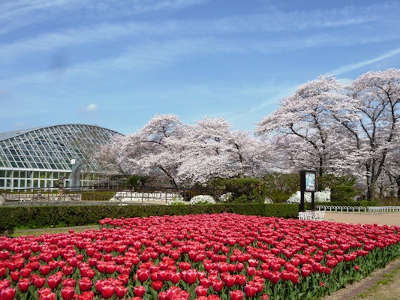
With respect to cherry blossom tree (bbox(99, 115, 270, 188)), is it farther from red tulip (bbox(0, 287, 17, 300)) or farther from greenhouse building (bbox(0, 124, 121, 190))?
red tulip (bbox(0, 287, 17, 300))

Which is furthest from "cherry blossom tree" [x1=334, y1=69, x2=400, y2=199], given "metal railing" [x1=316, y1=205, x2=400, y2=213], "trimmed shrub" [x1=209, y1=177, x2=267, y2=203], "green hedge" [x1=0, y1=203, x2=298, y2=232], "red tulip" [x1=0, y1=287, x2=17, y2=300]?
"red tulip" [x1=0, y1=287, x2=17, y2=300]

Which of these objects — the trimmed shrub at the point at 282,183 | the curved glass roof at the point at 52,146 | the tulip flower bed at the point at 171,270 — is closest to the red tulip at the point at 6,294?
the tulip flower bed at the point at 171,270

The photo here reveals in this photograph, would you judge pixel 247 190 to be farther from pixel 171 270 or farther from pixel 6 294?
pixel 6 294

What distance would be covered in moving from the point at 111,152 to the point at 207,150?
19.0 metres

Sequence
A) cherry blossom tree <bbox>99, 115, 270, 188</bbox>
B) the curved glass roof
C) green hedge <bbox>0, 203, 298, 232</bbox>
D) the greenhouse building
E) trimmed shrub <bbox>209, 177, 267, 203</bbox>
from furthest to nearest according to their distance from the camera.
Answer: the curved glass roof → the greenhouse building → cherry blossom tree <bbox>99, 115, 270, 188</bbox> → trimmed shrub <bbox>209, 177, 267, 203</bbox> → green hedge <bbox>0, 203, 298, 232</bbox>

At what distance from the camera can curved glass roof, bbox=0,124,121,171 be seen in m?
40.9

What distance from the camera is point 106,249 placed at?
545 centimetres

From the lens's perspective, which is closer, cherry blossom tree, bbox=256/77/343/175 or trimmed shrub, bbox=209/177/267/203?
trimmed shrub, bbox=209/177/267/203

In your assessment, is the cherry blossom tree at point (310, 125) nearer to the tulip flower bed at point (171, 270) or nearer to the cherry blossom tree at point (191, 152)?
the cherry blossom tree at point (191, 152)

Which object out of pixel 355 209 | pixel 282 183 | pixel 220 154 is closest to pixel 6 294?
pixel 355 209

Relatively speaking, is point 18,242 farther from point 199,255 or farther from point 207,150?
point 207,150

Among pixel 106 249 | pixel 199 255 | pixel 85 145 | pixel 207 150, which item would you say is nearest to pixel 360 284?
pixel 199 255

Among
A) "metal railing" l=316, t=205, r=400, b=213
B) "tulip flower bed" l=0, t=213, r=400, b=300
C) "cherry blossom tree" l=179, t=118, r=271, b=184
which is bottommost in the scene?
"metal railing" l=316, t=205, r=400, b=213

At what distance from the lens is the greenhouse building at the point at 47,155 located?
130ft
